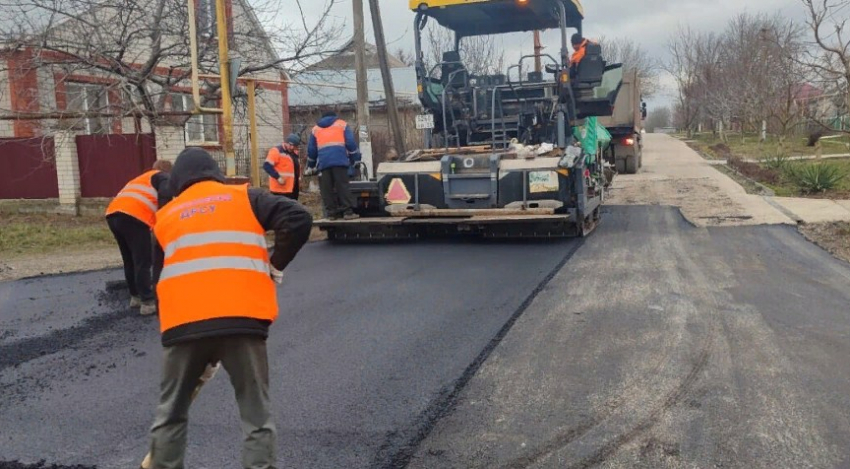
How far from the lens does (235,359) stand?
3.28 metres

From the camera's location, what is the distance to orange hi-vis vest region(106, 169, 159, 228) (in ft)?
22.7

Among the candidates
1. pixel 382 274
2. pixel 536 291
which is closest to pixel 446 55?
pixel 382 274

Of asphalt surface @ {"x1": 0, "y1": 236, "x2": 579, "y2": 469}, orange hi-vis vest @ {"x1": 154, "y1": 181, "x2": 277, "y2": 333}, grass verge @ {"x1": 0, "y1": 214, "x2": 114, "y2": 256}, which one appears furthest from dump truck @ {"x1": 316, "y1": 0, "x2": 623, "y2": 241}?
orange hi-vis vest @ {"x1": 154, "y1": 181, "x2": 277, "y2": 333}

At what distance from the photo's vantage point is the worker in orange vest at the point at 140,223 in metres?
6.93

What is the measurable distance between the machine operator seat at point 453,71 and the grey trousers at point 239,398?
8.66 metres

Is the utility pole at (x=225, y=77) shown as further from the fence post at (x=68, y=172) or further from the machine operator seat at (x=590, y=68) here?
the machine operator seat at (x=590, y=68)

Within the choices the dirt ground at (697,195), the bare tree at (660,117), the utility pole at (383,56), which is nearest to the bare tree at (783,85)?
the dirt ground at (697,195)

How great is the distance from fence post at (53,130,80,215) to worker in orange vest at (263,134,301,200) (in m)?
5.42

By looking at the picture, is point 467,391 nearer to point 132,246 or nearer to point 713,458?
point 713,458

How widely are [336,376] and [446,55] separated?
790 cm

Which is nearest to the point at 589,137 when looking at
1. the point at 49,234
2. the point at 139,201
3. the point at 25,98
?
the point at 139,201

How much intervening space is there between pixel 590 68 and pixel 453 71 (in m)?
2.02

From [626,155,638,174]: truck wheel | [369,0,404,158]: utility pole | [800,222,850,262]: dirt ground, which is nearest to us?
[800,222,850,262]: dirt ground

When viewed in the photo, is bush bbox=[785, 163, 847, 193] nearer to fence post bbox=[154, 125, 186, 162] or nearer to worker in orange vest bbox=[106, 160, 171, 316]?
fence post bbox=[154, 125, 186, 162]
